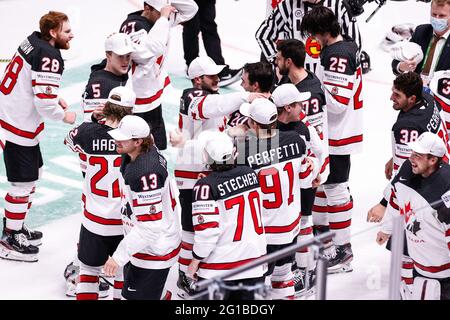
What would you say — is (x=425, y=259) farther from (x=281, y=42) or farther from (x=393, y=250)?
(x=281, y=42)

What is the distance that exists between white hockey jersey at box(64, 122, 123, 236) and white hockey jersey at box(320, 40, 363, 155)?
1.60 m

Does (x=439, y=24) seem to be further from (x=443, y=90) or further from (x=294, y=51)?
(x=294, y=51)

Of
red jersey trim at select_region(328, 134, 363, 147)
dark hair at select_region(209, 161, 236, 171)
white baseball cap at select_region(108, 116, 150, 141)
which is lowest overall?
red jersey trim at select_region(328, 134, 363, 147)

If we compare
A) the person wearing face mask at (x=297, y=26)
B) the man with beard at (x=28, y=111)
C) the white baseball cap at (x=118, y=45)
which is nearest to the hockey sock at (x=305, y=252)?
the person wearing face mask at (x=297, y=26)

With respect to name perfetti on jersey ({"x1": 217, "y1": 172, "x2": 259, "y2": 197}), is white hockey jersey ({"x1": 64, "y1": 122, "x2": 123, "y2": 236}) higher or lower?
lower

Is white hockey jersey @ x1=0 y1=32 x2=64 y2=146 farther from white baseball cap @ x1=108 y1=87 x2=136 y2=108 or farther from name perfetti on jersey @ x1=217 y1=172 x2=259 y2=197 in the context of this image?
name perfetti on jersey @ x1=217 y1=172 x2=259 y2=197

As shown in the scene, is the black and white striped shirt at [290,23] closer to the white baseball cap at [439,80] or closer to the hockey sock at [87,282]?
the white baseball cap at [439,80]

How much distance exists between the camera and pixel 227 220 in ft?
19.1

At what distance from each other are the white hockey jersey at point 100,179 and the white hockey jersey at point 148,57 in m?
0.95

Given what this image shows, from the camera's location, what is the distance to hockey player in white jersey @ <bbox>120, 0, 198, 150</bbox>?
7.26m

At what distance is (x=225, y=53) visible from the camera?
11609mm

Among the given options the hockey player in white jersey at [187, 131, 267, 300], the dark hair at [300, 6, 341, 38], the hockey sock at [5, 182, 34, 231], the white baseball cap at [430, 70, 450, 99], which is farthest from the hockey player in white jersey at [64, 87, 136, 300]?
the white baseball cap at [430, 70, 450, 99]
